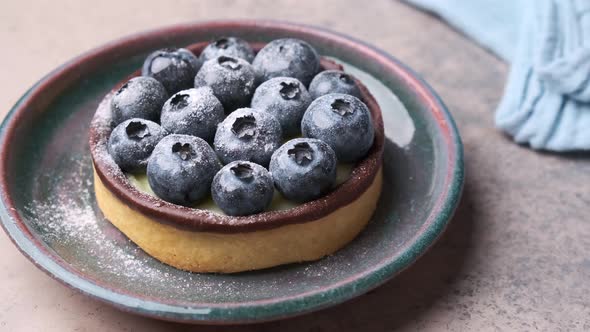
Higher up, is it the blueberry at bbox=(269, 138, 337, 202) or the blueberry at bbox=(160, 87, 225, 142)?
the blueberry at bbox=(160, 87, 225, 142)

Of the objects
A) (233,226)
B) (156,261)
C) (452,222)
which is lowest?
(452,222)

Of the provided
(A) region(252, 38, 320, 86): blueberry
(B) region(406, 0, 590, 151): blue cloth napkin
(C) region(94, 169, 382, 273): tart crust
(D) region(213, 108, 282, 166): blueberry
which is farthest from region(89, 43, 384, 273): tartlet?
(B) region(406, 0, 590, 151): blue cloth napkin

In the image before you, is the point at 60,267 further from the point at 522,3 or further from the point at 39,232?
the point at 522,3

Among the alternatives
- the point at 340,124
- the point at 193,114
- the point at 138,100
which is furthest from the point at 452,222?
the point at 138,100

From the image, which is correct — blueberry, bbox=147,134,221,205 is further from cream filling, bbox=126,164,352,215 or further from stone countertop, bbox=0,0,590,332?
stone countertop, bbox=0,0,590,332

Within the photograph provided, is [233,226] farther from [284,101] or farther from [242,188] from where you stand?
[284,101]

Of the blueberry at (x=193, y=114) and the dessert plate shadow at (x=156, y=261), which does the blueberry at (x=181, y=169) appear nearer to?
the blueberry at (x=193, y=114)

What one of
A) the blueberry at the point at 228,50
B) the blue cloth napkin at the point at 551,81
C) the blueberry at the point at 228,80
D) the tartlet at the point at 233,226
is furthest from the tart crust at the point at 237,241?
the blue cloth napkin at the point at 551,81
